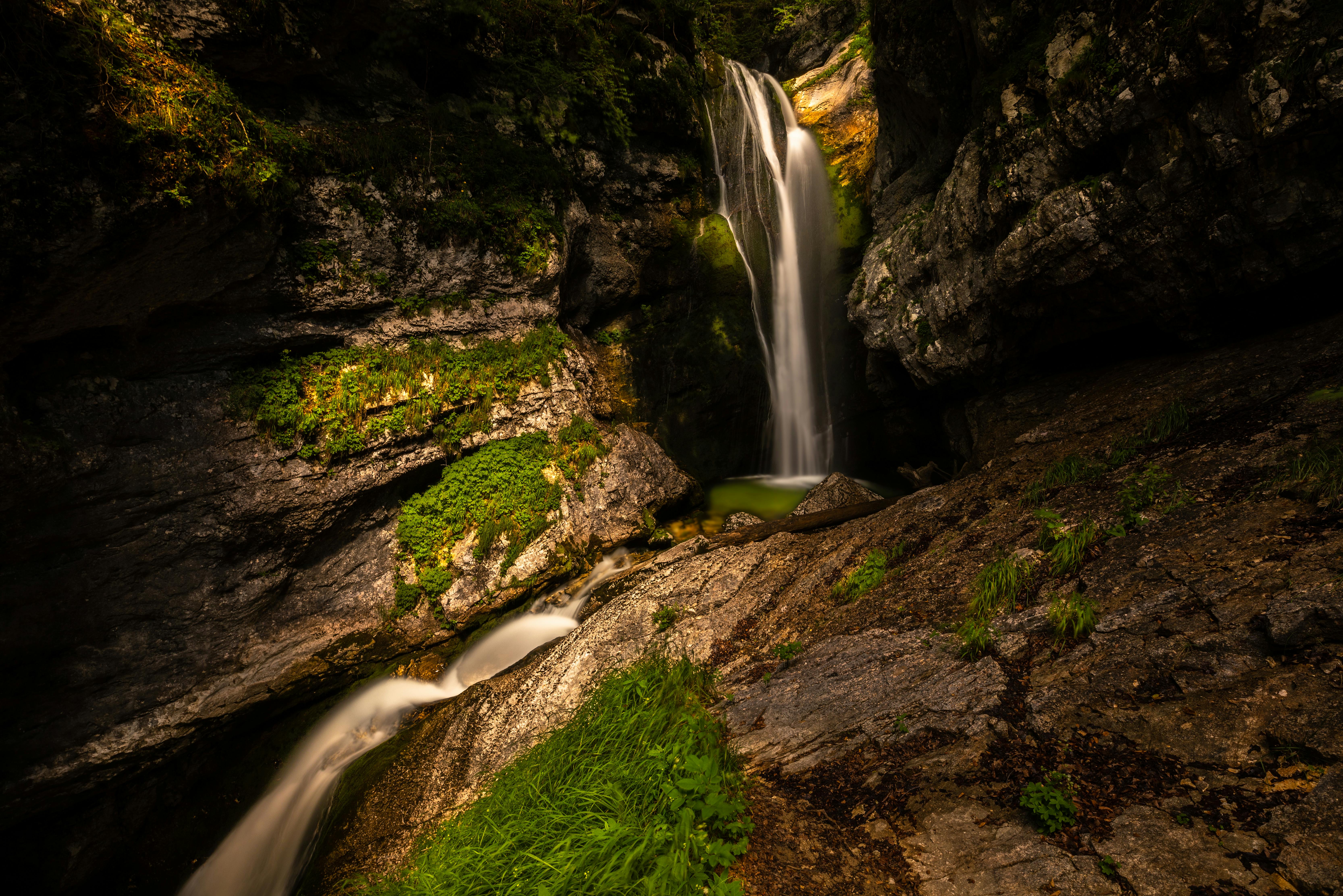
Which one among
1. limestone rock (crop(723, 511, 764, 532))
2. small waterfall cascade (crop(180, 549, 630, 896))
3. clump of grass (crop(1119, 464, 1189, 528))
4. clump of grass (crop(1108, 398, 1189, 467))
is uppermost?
clump of grass (crop(1108, 398, 1189, 467))

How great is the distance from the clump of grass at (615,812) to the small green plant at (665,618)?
79 cm

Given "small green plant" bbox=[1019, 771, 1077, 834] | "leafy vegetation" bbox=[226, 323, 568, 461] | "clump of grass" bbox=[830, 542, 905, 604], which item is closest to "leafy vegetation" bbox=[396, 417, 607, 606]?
"leafy vegetation" bbox=[226, 323, 568, 461]

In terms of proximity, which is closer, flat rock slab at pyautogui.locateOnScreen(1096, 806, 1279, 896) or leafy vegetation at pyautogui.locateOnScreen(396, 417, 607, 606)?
flat rock slab at pyautogui.locateOnScreen(1096, 806, 1279, 896)

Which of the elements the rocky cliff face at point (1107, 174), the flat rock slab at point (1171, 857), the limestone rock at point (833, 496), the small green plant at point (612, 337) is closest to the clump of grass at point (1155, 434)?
the rocky cliff face at point (1107, 174)

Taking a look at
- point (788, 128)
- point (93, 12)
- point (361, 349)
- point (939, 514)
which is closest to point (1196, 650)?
point (939, 514)

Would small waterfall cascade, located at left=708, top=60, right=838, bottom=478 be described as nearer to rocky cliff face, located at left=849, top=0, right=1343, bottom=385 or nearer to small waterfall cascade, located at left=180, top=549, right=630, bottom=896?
rocky cliff face, located at left=849, top=0, right=1343, bottom=385

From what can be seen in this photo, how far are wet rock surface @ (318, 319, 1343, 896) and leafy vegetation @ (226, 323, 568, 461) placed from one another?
4.22 m

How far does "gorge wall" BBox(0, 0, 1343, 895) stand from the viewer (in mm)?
3078

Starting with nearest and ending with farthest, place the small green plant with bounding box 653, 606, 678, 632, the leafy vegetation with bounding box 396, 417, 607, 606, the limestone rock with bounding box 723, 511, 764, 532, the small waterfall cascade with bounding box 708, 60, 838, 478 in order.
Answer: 1. the small green plant with bounding box 653, 606, 678, 632
2. the leafy vegetation with bounding box 396, 417, 607, 606
3. the limestone rock with bounding box 723, 511, 764, 532
4. the small waterfall cascade with bounding box 708, 60, 838, 478

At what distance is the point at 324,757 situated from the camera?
629 centimetres

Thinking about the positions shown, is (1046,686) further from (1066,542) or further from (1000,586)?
(1066,542)

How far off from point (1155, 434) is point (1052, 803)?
4818 mm

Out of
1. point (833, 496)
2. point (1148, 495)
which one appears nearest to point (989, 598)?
point (1148, 495)

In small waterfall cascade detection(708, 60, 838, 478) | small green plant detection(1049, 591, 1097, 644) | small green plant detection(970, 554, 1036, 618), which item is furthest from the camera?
small waterfall cascade detection(708, 60, 838, 478)
